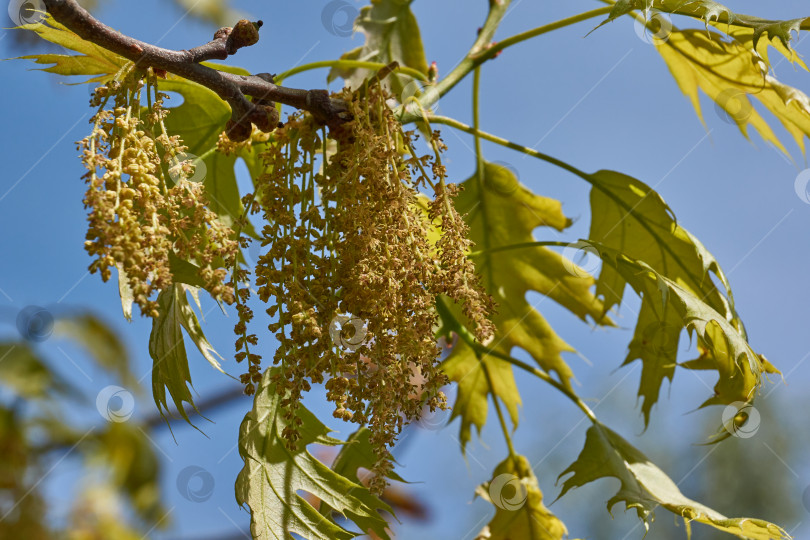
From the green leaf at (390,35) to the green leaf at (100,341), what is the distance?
2.86ft

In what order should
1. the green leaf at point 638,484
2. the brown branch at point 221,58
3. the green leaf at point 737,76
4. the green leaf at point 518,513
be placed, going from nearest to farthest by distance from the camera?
the brown branch at point 221,58
the green leaf at point 638,484
the green leaf at point 737,76
the green leaf at point 518,513

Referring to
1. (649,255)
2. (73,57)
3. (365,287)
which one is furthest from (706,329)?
(73,57)

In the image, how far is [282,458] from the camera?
1100mm

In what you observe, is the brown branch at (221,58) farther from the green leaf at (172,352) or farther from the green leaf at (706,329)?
the green leaf at (706,329)

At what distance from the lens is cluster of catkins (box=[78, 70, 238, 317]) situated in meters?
0.75

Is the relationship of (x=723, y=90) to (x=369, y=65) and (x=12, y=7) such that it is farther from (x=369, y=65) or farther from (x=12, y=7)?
(x=12, y=7)

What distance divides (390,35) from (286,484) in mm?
1017

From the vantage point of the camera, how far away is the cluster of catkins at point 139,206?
0.75 metres

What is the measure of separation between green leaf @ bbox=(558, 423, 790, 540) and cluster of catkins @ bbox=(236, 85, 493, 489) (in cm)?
52

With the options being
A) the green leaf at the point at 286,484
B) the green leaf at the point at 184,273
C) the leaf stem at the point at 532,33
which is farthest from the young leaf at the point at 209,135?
the leaf stem at the point at 532,33

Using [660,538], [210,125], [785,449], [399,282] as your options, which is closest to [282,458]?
[399,282]

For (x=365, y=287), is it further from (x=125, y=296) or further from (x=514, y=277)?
(x=514, y=277)

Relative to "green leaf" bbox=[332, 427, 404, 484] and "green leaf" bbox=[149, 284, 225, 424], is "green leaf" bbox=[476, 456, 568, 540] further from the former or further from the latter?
"green leaf" bbox=[149, 284, 225, 424]

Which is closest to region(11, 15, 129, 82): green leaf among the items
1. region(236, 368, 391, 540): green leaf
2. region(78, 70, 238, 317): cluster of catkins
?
region(78, 70, 238, 317): cluster of catkins
